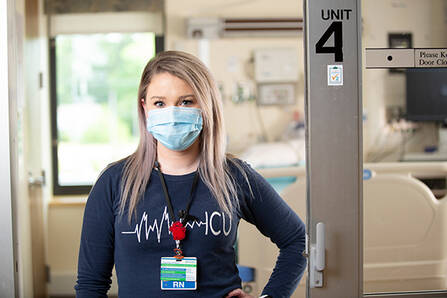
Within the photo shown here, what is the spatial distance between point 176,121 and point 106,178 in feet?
0.88

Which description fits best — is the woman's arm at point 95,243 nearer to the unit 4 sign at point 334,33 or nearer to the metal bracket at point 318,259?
the metal bracket at point 318,259

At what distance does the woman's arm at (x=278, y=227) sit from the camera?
150 cm

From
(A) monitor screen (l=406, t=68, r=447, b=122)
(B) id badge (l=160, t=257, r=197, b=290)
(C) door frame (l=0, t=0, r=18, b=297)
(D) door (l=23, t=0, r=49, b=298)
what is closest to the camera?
(B) id badge (l=160, t=257, r=197, b=290)

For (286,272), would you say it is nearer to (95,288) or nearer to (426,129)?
(95,288)

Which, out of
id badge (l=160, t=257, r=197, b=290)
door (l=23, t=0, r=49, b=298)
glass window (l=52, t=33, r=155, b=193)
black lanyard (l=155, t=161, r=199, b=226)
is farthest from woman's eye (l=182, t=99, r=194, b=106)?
glass window (l=52, t=33, r=155, b=193)

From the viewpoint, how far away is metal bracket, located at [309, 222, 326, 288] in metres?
1.39

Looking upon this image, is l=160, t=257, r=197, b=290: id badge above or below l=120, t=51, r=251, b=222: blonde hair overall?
below

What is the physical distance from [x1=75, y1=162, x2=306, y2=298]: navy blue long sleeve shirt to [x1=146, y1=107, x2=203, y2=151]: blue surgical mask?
0.10m

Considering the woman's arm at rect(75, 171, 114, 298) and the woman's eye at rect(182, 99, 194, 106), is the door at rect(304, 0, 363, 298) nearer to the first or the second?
the woman's eye at rect(182, 99, 194, 106)

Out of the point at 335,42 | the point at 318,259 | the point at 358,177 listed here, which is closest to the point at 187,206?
the point at 318,259

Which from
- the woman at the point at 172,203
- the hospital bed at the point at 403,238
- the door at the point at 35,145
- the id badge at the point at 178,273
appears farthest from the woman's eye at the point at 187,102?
the door at the point at 35,145

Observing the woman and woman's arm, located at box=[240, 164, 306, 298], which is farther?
woman's arm, located at box=[240, 164, 306, 298]

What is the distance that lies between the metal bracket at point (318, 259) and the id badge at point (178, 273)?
0.34 m

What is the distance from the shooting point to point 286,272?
155 centimetres
